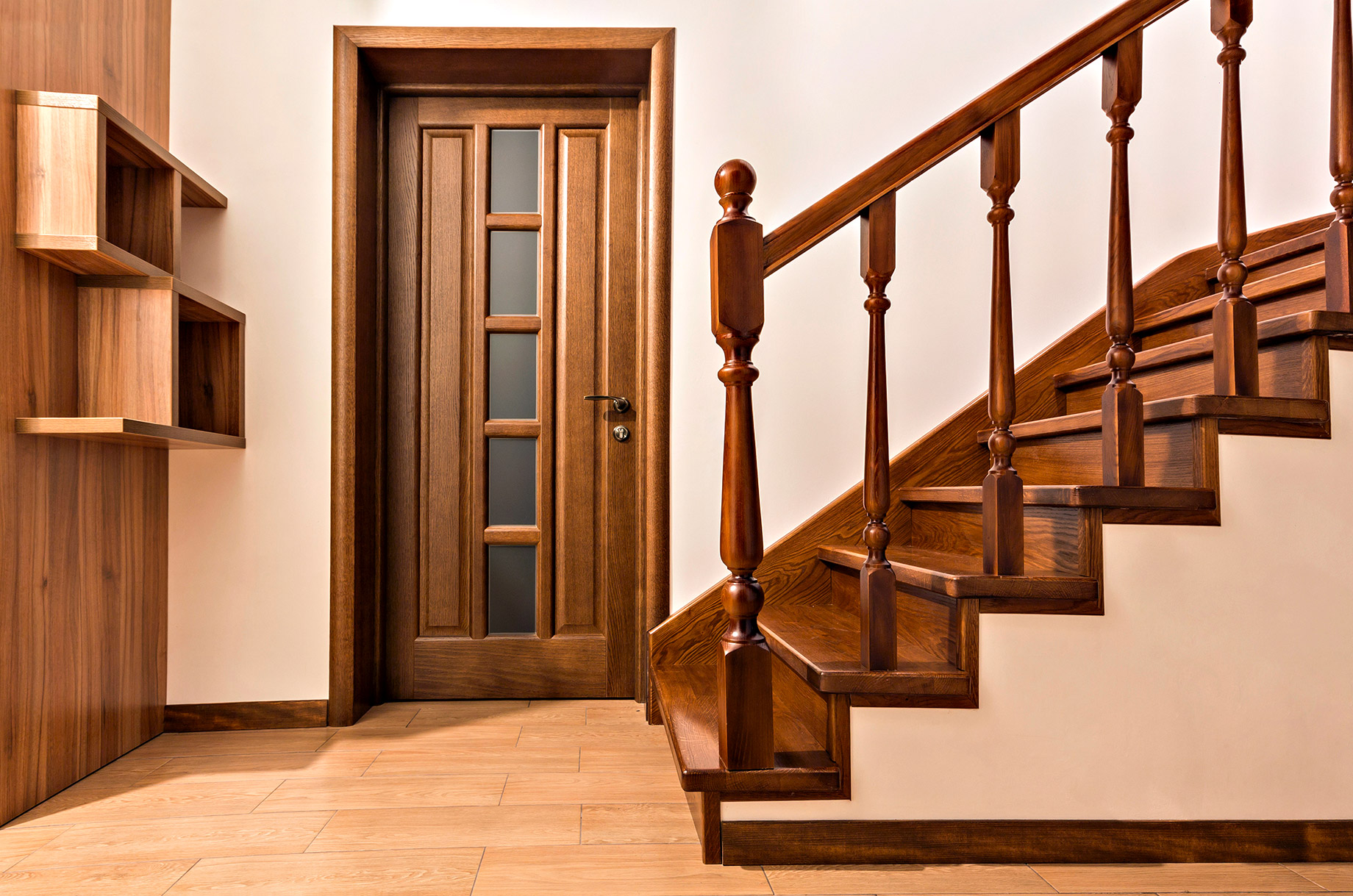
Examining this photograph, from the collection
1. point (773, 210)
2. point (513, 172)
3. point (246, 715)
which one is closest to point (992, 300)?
point (773, 210)

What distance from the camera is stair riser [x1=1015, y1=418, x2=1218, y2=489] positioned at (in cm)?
132

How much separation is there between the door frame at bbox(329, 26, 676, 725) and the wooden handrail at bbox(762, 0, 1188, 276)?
887mm

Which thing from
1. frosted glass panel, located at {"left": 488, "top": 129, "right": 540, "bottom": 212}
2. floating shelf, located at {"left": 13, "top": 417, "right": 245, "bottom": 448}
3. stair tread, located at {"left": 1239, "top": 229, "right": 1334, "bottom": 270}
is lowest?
floating shelf, located at {"left": 13, "top": 417, "right": 245, "bottom": 448}

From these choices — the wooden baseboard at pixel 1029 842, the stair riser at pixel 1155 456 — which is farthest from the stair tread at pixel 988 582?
the wooden baseboard at pixel 1029 842

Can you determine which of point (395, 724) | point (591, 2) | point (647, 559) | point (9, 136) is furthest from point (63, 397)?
point (591, 2)

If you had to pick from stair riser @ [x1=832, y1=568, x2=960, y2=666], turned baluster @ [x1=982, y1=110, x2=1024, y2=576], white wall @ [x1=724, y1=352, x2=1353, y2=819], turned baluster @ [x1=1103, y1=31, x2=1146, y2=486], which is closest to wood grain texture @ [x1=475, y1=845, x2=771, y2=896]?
white wall @ [x1=724, y1=352, x2=1353, y2=819]

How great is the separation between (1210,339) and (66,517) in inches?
93.3

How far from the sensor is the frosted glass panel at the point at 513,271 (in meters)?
2.32

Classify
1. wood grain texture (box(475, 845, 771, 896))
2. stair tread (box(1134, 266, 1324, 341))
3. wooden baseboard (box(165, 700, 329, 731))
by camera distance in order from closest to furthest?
1. wood grain texture (box(475, 845, 771, 896))
2. stair tread (box(1134, 266, 1324, 341))
3. wooden baseboard (box(165, 700, 329, 731))

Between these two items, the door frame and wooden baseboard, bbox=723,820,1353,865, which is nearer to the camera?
wooden baseboard, bbox=723,820,1353,865

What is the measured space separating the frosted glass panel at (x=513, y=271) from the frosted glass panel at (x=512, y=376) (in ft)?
0.29

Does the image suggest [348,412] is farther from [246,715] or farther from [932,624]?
[932,624]

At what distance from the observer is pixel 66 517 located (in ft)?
5.48

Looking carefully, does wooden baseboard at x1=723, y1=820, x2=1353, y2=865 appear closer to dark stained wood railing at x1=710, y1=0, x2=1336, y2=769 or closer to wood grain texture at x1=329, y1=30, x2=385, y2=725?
dark stained wood railing at x1=710, y1=0, x2=1336, y2=769
